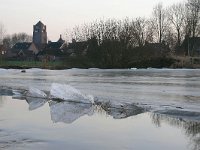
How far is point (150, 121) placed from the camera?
1047 cm

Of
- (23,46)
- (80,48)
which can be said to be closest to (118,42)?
(80,48)

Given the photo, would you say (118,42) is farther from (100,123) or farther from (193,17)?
(100,123)

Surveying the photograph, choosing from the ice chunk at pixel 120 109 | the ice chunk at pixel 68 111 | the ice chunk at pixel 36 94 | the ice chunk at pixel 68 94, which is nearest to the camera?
the ice chunk at pixel 68 111

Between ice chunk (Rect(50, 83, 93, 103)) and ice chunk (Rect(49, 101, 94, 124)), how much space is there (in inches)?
15.8

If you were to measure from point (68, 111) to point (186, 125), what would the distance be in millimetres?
3894

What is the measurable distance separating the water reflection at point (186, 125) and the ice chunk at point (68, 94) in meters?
3.46

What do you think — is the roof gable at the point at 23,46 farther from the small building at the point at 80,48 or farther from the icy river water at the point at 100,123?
the icy river water at the point at 100,123

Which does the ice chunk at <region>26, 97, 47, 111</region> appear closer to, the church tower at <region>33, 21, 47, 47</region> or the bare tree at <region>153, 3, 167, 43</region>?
the bare tree at <region>153, 3, 167, 43</region>

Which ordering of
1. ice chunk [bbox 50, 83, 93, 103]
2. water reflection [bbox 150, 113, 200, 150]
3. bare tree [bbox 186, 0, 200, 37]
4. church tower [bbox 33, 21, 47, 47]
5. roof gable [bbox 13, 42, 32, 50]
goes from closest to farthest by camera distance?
water reflection [bbox 150, 113, 200, 150] → ice chunk [bbox 50, 83, 93, 103] → bare tree [bbox 186, 0, 200, 37] → roof gable [bbox 13, 42, 32, 50] → church tower [bbox 33, 21, 47, 47]

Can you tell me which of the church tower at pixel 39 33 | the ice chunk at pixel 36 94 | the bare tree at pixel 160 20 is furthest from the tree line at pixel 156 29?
the church tower at pixel 39 33

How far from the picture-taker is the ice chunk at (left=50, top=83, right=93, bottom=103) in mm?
14445

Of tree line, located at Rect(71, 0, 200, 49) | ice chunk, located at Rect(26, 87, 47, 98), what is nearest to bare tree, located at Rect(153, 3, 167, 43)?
tree line, located at Rect(71, 0, 200, 49)

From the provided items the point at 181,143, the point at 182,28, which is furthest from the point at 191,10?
the point at 181,143

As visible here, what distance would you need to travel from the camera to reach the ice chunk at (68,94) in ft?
47.4
